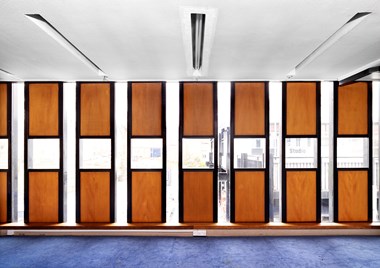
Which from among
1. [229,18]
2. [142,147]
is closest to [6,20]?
[229,18]

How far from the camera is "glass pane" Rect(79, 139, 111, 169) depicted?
4312 mm

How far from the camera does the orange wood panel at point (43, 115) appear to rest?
430 centimetres

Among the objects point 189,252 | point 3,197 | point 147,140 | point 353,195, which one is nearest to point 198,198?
point 189,252

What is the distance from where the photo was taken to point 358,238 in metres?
3.98

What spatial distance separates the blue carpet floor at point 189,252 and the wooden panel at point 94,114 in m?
1.82

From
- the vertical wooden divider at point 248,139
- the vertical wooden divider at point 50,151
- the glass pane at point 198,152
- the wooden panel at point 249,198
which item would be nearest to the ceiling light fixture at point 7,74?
the vertical wooden divider at point 50,151

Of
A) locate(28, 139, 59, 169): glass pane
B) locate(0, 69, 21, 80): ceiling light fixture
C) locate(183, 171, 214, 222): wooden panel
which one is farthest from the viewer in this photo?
locate(28, 139, 59, 169): glass pane

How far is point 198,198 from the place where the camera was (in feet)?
13.8

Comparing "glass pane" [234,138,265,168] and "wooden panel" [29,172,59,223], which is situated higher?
"glass pane" [234,138,265,168]

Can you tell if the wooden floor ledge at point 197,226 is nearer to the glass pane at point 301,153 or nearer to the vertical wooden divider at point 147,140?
the vertical wooden divider at point 147,140

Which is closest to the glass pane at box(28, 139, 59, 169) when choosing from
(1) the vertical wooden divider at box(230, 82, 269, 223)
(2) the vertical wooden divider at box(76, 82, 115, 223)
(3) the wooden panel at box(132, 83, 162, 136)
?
(2) the vertical wooden divider at box(76, 82, 115, 223)

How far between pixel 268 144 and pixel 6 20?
12.7 feet

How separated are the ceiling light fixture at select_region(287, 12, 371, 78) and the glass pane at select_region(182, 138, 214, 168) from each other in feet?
6.28

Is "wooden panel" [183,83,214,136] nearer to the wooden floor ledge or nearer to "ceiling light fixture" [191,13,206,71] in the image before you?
"ceiling light fixture" [191,13,206,71]
